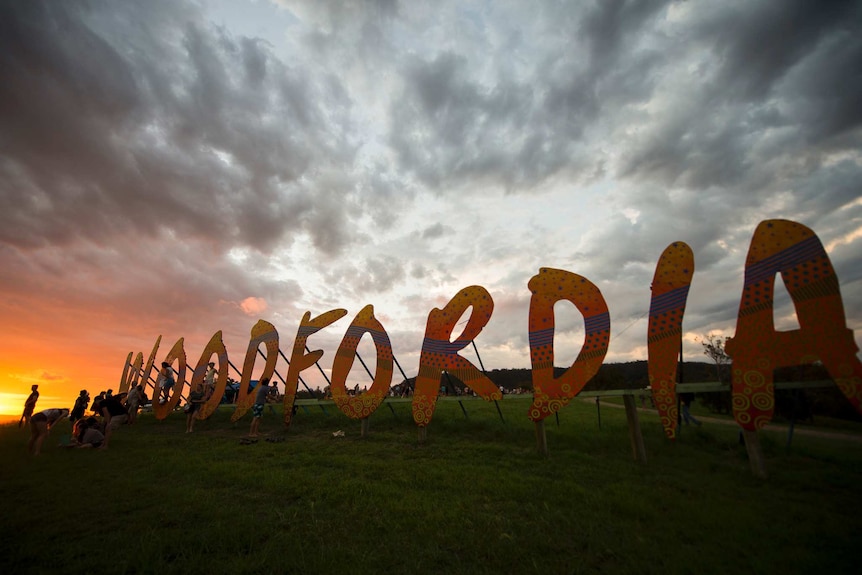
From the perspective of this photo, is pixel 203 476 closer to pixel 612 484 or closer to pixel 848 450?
pixel 612 484

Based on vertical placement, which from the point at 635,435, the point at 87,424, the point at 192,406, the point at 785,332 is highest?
the point at 192,406

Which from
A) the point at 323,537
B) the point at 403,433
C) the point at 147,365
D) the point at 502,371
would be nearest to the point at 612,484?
the point at 323,537

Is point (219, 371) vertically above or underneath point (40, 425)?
above

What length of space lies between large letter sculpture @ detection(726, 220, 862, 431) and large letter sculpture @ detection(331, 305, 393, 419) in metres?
11.3

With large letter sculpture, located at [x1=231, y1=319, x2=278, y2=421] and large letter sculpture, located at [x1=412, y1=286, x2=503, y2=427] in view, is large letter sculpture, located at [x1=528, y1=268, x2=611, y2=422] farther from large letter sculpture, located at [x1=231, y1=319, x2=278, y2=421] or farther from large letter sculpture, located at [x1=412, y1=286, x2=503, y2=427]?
large letter sculpture, located at [x1=231, y1=319, x2=278, y2=421]

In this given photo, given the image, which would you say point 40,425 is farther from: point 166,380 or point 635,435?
point 635,435

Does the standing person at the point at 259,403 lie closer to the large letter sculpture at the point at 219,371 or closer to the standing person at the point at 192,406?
the standing person at the point at 192,406

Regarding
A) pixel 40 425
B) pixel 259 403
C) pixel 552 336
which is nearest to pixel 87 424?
pixel 40 425

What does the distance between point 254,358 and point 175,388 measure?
21.3 ft

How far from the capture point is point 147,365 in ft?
87.4

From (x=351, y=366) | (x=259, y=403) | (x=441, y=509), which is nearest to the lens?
(x=441, y=509)

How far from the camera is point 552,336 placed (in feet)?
39.4

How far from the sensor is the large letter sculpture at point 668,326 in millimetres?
9930

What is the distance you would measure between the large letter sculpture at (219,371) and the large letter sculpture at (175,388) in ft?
2.88
